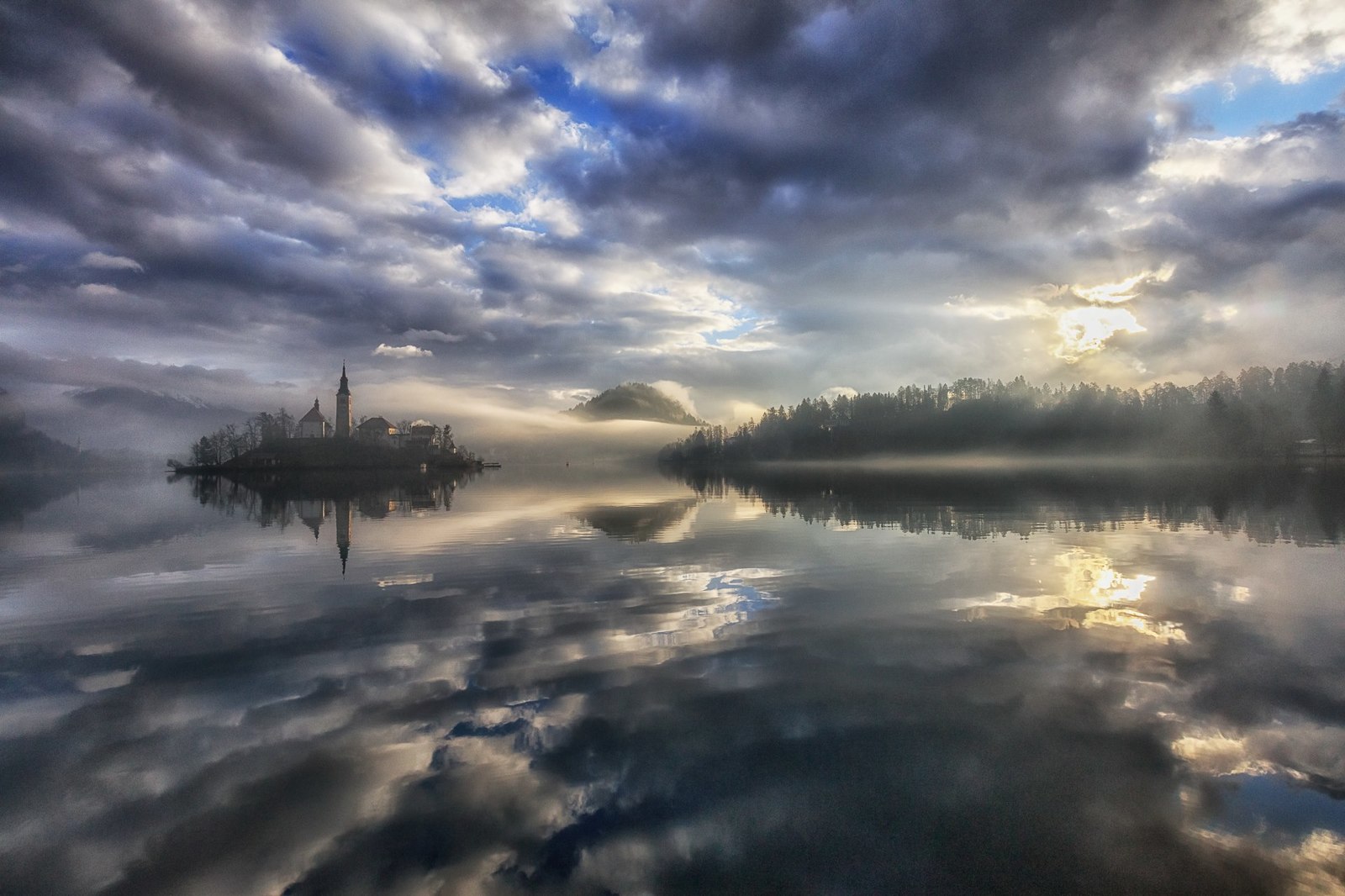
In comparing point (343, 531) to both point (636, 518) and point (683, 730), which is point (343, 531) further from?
point (683, 730)

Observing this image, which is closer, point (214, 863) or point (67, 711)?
point (214, 863)

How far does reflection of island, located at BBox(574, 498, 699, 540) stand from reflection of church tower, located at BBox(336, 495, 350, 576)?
16.3m

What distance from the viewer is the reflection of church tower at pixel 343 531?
115 feet

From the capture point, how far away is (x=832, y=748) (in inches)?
453

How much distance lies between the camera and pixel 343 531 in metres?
46.8

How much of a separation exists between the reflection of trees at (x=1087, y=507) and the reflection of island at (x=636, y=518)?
10528mm

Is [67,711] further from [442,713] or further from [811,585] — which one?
[811,585]

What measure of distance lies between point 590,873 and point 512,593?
1717 centimetres

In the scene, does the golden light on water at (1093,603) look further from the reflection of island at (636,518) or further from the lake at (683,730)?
the reflection of island at (636,518)

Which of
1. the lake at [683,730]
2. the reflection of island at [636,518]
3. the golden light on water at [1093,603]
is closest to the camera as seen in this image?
the lake at [683,730]

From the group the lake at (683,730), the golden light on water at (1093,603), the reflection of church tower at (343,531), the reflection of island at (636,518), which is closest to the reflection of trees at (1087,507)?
the reflection of island at (636,518)

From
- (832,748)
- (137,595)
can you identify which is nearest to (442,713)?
(832,748)

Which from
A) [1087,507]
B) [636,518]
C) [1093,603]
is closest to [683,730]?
[1093,603]

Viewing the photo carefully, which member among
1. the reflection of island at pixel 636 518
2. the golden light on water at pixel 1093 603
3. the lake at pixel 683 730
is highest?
the golden light on water at pixel 1093 603
